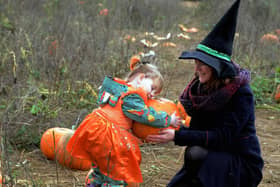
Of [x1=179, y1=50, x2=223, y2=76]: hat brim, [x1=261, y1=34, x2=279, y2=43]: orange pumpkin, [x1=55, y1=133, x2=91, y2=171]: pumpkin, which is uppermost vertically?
[x1=179, y1=50, x2=223, y2=76]: hat brim

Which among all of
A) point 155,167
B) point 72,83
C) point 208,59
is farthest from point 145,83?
point 72,83

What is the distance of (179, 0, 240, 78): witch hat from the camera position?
2.40 meters

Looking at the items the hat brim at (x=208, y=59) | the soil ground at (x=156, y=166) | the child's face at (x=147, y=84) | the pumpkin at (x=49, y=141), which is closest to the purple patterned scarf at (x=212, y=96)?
the hat brim at (x=208, y=59)

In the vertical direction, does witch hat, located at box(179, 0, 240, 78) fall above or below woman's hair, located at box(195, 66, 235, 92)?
above

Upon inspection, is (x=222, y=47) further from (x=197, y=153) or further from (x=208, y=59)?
(x=197, y=153)

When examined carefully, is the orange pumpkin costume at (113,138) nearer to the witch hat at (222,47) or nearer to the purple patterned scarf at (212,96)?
the purple patterned scarf at (212,96)

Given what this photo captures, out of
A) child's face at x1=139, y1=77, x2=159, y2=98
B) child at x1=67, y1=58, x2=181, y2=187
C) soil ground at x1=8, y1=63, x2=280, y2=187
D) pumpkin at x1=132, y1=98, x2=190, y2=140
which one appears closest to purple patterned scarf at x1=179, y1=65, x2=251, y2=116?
child at x1=67, y1=58, x2=181, y2=187

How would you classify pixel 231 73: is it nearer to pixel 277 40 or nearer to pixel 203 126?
pixel 203 126

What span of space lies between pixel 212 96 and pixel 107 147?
2.63 ft

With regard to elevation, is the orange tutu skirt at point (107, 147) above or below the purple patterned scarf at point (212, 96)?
below

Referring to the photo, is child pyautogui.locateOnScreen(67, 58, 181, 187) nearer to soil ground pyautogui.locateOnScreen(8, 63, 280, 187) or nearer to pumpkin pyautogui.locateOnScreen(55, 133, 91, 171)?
soil ground pyautogui.locateOnScreen(8, 63, 280, 187)

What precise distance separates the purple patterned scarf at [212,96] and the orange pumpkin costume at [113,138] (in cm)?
38

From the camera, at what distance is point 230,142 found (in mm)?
2555

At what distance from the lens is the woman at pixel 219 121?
243 cm
